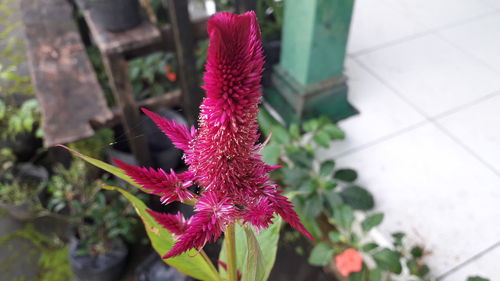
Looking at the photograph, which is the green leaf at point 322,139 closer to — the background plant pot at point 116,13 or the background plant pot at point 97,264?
the background plant pot at point 116,13

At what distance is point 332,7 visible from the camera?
1752mm

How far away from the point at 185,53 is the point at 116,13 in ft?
1.01

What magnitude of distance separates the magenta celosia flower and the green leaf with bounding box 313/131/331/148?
50.5 inches

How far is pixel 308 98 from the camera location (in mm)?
2004

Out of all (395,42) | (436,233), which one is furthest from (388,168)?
(395,42)

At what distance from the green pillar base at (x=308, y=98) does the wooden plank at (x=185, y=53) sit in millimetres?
438

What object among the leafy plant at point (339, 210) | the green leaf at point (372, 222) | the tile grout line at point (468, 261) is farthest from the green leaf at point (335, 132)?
the tile grout line at point (468, 261)

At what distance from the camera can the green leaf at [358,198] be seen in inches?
67.3

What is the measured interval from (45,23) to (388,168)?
1.67 metres

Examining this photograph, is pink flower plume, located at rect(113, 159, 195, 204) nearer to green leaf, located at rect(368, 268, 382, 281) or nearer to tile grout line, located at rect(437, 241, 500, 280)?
green leaf, located at rect(368, 268, 382, 281)

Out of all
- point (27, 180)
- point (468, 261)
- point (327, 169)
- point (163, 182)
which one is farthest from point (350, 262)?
point (27, 180)

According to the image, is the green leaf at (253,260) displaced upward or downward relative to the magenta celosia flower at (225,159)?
downward

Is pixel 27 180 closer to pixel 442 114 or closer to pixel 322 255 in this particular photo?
pixel 322 255

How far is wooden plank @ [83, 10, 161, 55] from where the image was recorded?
160cm
